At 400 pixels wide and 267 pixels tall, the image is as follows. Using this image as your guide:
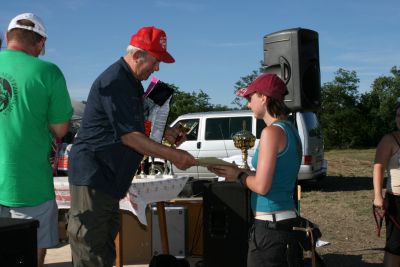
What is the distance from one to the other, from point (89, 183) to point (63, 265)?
314 cm

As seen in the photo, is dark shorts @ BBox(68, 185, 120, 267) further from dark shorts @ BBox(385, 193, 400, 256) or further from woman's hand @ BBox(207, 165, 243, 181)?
dark shorts @ BBox(385, 193, 400, 256)

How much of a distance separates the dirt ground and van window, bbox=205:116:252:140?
2.01m

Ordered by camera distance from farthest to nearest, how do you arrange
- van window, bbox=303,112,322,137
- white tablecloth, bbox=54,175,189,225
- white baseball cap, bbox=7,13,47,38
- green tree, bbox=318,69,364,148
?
green tree, bbox=318,69,364,148 < van window, bbox=303,112,322,137 < white tablecloth, bbox=54,175,189,225 < white baseball cap, bbox=7,13,47,38

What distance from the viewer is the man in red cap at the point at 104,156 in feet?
8.98

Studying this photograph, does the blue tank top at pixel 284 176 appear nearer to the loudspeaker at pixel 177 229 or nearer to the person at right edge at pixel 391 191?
the person at right edge at pixel 391 191

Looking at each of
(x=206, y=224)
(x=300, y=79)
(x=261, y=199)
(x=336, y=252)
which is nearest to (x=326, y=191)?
(x=336, y=252)

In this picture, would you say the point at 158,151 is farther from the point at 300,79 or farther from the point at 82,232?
the point at 300,79

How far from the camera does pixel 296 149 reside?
2.66m

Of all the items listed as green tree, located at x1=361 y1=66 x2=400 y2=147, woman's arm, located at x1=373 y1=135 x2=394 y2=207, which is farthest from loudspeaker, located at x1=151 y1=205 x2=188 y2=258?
green tree, located at x1=361 y1=66 x2=400 y2=147

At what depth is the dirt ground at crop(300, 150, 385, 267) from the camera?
5.99m

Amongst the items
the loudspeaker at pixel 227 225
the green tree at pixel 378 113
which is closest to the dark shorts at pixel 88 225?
the loudspeaker at pixel 227 225

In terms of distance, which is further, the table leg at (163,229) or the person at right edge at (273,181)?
the table leg at (163,229)

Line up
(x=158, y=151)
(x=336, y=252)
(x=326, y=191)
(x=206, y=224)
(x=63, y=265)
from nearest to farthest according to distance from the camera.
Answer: (x=158, y=151)
(x=206, y=224)
(x=63, y=265)
(x=336, y=252)
(x=326, y=191)

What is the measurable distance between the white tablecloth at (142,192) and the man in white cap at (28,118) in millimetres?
1170
